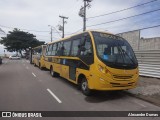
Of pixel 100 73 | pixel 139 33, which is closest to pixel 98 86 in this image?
pixel 100 73

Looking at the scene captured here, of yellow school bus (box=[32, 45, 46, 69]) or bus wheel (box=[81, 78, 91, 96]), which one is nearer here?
bus wheel (box=[81, 78, 91, 96])

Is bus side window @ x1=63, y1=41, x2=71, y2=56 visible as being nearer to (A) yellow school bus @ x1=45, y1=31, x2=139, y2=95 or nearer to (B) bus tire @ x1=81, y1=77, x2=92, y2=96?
(A) yellow school bus @ x1=45, y1=31, x2=139, y2=95

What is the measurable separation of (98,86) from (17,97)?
3.31 metres

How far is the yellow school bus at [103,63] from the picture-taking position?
7.55 m

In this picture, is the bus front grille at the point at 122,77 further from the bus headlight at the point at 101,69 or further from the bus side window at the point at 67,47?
the bus side window at the point at 67,47

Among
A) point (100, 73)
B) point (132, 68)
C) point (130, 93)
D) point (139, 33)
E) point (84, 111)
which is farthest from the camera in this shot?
point (139, 33)

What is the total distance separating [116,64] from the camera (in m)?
7.70

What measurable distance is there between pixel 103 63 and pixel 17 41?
66476 mm

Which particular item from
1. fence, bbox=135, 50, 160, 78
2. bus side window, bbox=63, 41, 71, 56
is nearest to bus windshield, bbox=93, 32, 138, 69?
bus side window, bbox=63, 41, 71, 56

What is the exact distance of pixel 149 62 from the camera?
13.6m

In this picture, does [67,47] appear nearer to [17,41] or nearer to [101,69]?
[101,69]

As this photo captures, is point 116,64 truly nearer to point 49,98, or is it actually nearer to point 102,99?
point 102,99

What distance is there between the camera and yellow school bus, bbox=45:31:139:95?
24.8 feet

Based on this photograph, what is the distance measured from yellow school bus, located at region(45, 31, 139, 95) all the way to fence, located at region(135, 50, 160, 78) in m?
4.93
